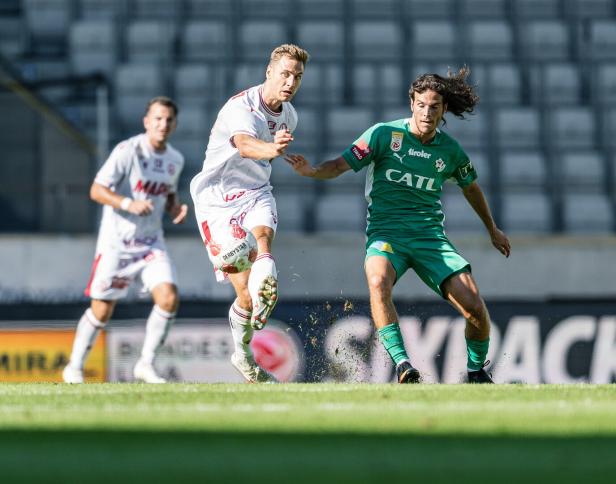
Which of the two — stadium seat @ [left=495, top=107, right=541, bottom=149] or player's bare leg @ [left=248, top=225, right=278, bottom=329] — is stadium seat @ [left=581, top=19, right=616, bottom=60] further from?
player's bare leg @ [left=248, top=225, right=278, bottom=329]

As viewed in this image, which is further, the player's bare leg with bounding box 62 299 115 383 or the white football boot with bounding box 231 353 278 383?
the player's bare leg with bounding box 62 299 115 383

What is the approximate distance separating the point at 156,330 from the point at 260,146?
3170 millimetres

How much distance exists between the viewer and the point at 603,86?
17.3 metres

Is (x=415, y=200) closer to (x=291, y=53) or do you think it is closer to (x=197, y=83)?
(x=291, y=53)

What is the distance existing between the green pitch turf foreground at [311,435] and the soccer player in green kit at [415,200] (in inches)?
52.4

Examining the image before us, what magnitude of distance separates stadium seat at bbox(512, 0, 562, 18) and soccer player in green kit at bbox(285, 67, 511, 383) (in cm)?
1100

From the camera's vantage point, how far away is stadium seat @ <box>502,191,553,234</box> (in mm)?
15828

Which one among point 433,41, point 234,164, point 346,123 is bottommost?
point 234,164

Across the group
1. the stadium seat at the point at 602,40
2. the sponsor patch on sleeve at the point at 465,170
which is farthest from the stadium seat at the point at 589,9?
the sponsor patch on sleeve at the point at 465,170

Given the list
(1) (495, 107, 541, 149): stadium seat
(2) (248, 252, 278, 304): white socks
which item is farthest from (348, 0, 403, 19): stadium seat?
(2) (248, 252, 278, 304): white socks

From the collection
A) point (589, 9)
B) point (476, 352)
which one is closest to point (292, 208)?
point (589, 9)

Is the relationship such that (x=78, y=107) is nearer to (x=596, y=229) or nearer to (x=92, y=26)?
(x=92, y=26)

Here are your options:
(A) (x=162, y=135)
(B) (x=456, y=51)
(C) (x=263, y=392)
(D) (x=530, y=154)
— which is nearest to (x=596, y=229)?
(D) (x=530, y=154)

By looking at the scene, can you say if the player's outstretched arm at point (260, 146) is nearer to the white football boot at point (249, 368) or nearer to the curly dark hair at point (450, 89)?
the curly dark hair at point (450, 89)
